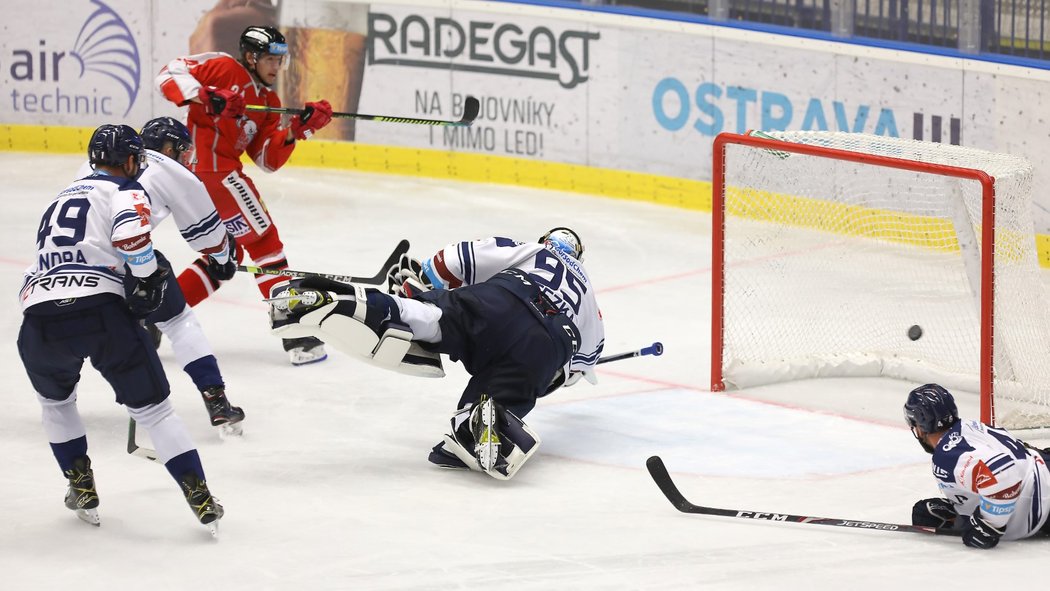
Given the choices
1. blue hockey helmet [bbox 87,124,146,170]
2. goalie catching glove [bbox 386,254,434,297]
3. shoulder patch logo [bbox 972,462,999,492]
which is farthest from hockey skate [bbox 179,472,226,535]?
shoulder patch logo [bbox 972,462,999,492]

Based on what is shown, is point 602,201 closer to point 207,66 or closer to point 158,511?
Answer: point 207,66

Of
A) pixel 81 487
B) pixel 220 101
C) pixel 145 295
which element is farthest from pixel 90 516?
pixel 220 101

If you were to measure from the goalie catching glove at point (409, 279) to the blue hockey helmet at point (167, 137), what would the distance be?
0.87 m

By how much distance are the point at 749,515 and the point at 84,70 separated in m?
7.50

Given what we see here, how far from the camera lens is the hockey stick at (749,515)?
169 inches

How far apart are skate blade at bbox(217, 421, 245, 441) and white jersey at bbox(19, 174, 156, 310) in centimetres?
124

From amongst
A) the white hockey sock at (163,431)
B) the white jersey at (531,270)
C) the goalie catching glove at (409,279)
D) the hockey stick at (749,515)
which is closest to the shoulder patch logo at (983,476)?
the hockey stick at (749,515)

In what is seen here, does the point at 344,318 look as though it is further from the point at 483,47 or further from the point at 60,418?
the point at 483,47

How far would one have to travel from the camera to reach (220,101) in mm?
6141

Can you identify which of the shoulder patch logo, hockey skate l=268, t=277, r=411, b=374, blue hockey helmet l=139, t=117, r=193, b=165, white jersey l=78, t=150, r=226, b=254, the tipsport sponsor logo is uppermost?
the tipsport sponsor logo

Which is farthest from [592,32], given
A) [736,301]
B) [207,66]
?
[207,66]

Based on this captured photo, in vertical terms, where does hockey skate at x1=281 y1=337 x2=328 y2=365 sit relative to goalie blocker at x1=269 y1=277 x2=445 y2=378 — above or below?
below

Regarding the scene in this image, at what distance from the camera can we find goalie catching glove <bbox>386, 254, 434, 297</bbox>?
527 centimetres

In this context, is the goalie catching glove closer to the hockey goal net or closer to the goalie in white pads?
the goalie in white pads
